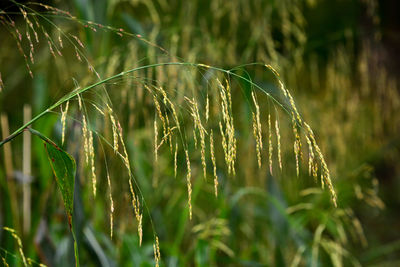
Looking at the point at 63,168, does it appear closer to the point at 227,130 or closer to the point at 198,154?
the point at 227,130

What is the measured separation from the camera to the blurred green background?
4.85 feet

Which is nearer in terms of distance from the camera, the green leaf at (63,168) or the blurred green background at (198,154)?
the green leaf at (63,168)

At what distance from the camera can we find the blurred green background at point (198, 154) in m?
1.48

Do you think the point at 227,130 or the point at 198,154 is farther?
the point at 198,154

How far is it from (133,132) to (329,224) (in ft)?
2.05

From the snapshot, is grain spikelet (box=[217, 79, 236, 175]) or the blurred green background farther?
the blurred green background

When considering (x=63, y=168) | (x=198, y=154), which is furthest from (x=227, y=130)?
(x=198, y=154)

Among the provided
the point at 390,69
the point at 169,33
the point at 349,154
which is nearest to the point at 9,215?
the point at 169,33

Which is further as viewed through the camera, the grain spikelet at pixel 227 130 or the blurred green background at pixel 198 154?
the blurred green background at pixel 198 154

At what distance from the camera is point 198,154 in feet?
5.82

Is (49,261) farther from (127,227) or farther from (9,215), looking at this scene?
(127,227)

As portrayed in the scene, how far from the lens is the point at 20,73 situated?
209cm

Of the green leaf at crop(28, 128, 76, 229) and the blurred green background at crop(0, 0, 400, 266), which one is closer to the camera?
the green leaf at crop(28, 128, 76, 229)

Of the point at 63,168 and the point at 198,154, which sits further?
the point at 198,154
